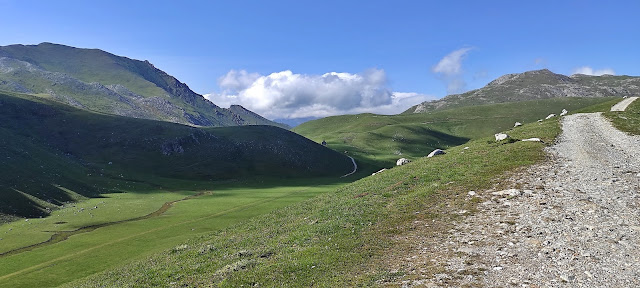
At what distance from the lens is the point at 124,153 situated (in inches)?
5827

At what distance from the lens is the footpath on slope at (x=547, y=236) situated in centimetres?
1377

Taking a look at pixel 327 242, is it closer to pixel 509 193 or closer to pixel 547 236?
pixel 547 236

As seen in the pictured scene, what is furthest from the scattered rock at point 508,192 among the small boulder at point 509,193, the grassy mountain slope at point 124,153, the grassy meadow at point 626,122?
the grassy mountain slope at point 124,153

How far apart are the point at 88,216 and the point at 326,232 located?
6196cm

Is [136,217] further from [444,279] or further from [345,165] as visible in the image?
[345,165]

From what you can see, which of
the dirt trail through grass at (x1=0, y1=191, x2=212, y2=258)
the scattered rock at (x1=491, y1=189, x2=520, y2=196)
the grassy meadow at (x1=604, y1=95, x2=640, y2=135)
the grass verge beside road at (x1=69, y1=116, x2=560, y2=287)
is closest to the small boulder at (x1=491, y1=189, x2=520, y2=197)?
the scattered rock at (x1=491, y1=189, x2=520, y2=196)

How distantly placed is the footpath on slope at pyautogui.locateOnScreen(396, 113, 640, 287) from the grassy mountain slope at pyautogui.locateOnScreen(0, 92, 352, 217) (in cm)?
9524

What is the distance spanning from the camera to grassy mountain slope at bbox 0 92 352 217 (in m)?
102

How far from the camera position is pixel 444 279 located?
46.6 ft

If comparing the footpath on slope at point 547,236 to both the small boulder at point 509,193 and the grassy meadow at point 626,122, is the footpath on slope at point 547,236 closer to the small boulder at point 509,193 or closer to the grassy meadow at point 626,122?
the small boulder at point 509,193

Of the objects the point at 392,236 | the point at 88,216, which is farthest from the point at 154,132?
the point at 392,236

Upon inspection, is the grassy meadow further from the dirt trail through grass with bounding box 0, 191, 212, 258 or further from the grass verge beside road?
the dirt trail through grass with bounding box 0, 191, 212, 258

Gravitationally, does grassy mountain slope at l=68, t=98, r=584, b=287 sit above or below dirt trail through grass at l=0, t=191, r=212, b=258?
above

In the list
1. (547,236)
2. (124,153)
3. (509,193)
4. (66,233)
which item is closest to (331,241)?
(547,236)
